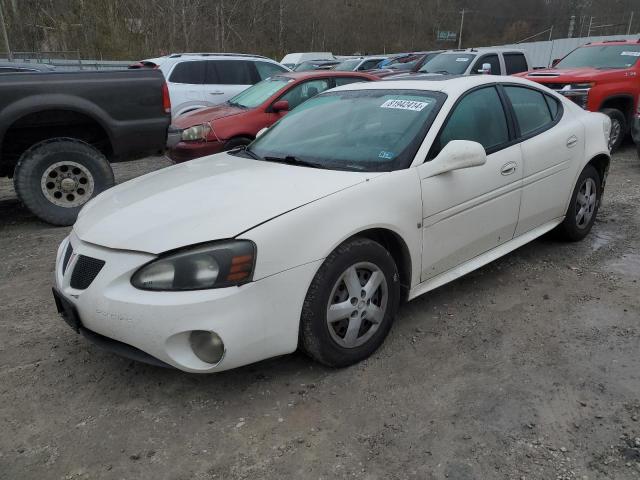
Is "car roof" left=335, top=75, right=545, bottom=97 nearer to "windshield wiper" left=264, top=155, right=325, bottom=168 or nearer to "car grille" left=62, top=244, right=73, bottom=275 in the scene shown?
"windshield wiper" left=264, top=155, right=325, bottom=168

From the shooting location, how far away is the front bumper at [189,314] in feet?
7.72

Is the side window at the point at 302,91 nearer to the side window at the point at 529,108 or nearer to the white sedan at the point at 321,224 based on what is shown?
the white sedan at the point at 321,224

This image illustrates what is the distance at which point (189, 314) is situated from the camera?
234 cm

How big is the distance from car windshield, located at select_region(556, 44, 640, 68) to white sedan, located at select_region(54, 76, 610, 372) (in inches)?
239

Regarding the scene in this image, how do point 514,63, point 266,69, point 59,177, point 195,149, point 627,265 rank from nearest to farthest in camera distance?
point 627,265 → point 59,177 → point 195,149 → point 266,69 → point 514,63

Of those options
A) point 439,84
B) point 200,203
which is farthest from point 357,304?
point 439,84

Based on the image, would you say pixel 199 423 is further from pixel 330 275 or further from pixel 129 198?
pixel 129 198

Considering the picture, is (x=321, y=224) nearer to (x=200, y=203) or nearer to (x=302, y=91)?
(x=200, y=203)

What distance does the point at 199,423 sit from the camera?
252 centimetres

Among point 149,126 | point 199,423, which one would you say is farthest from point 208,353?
point 149,126

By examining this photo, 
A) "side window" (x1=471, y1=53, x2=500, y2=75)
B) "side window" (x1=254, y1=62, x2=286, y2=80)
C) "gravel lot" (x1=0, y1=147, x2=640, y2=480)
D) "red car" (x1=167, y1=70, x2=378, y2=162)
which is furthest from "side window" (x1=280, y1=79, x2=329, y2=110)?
"gravel lot" (x1=0, y1=147, x2=640, y2=480)

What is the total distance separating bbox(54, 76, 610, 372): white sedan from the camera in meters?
2.41

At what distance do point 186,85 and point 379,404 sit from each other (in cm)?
848

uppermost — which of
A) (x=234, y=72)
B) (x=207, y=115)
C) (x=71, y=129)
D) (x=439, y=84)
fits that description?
(x=439, y=84)
